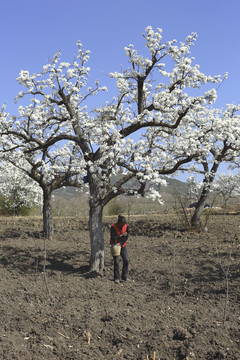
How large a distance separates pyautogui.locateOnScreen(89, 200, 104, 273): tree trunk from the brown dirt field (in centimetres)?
28

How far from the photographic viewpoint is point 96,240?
9641 mm

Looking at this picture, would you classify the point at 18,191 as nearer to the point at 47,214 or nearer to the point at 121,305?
the point at 47,214

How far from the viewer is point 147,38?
9445mm

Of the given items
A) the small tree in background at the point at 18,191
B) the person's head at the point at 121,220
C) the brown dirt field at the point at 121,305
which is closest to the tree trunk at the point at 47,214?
the brown dirt field at the point at 121,305

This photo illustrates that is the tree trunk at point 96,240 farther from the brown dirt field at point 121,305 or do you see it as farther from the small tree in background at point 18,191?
the small tree in background at point 18,191

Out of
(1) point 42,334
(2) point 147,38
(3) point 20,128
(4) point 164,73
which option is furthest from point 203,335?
(3) point 20,128

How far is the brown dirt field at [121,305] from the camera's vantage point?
557cm

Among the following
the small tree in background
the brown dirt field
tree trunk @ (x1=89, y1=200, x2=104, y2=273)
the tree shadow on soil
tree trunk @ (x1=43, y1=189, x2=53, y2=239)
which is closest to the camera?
the brown dirt field

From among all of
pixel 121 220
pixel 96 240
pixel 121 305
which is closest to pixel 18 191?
pixel 96 240

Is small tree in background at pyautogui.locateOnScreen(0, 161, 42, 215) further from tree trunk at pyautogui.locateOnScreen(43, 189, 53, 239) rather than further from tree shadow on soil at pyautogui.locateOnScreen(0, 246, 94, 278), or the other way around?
tree shadow on soil at pyautogui.locateOnScreen(0, 246, 94, 278)

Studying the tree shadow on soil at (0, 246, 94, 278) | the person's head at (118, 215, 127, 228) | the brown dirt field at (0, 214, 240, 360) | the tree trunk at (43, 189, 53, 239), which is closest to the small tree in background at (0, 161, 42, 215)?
the tree trunk at (43, 189, 53, 239)

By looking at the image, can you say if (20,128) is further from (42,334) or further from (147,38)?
(42,334)

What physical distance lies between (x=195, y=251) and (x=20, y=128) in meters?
7.01

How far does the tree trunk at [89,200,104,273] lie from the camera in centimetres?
959
